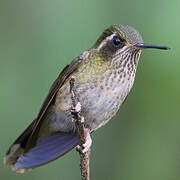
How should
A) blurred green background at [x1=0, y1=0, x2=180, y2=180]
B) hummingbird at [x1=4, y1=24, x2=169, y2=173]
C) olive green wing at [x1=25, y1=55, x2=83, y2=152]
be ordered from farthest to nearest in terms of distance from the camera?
blurred green background at [x1=0, y1=0, x2=180, y2=180], olive green wing at [x1=25, y1=55, x2=83, y2=152], hummingbird at [x1=4, y1=24, x2=169, y2=173]

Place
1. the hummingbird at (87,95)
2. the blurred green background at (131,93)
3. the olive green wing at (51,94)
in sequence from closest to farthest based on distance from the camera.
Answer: the hummingbird at (87,95) < the olive green wing at (51,94) < the blurred green background at (131,93)

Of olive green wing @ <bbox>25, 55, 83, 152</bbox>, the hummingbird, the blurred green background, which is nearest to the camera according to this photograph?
the hummingbird

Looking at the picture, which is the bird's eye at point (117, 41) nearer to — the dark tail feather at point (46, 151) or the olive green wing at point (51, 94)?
the olive green wing at point (51, 94)

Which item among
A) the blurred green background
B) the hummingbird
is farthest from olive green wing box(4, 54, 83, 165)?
the blurred green background

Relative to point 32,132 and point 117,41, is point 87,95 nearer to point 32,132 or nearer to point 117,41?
point 117,41

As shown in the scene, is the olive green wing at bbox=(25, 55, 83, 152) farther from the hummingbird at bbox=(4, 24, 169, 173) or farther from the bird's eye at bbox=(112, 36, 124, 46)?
the bird's eye at bbox=(112, 36, 124, 46)

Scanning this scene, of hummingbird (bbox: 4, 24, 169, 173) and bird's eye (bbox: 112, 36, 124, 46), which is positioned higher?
bird's eye (bbox: 112, 36, 124, 46)

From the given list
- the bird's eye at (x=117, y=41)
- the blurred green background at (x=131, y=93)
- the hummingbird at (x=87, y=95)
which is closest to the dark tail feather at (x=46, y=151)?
the hummingbird at (x=87, y=95)

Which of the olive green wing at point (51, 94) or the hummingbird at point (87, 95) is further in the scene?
the olive green wing at point (51, 94)
